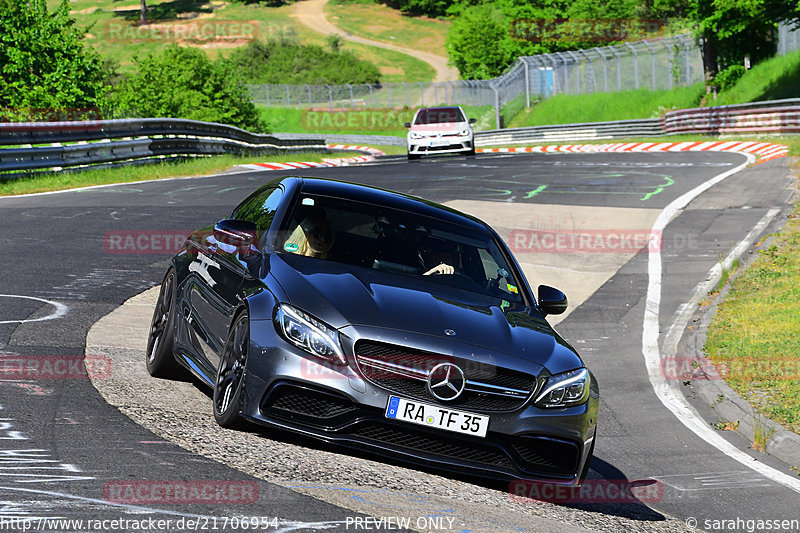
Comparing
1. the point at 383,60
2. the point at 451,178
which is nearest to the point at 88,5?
the point at 383,60

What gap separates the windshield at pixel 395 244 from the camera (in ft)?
22.5

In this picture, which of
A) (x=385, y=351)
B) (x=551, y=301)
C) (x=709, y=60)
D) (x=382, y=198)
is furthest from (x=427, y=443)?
(x=709, y=60)

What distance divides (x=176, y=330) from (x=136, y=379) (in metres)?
0.44

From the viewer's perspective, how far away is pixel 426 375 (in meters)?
5.61

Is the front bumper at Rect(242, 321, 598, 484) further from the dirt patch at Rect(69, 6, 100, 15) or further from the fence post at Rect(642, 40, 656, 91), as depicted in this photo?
the dirt patch at Rect(69, 6, 100, 15)

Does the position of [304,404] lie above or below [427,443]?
above

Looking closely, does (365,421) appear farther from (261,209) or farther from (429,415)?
(261,209)

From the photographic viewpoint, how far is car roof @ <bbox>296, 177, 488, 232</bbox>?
732 cm

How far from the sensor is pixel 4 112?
33.0 meters

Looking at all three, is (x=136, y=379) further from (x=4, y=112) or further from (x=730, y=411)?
(x=4, y=112)

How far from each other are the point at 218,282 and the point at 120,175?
18653mm

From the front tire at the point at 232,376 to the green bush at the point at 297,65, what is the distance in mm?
93521

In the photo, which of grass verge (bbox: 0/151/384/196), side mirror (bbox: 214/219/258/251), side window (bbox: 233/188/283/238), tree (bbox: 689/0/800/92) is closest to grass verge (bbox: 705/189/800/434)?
side window (bbox: 233/188/283/238)

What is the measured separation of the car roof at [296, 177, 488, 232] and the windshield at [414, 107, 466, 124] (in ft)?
87.8
